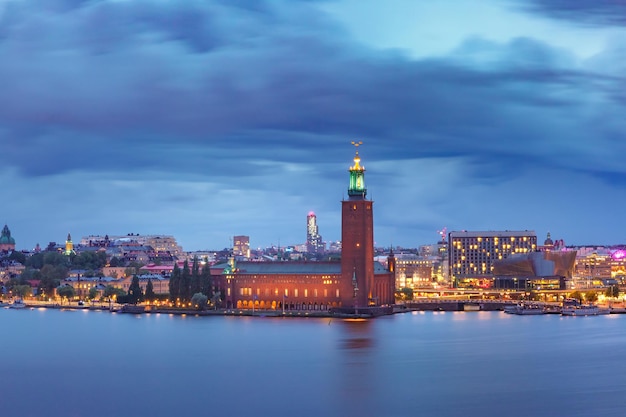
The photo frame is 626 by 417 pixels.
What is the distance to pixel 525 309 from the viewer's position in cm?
8544

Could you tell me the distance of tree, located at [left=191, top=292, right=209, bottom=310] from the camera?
257 feet

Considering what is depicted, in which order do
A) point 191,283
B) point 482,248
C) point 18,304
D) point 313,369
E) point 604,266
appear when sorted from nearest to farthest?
point 313,369 < point 191,283 < point 18,304 < point 482,248 < point 604,266

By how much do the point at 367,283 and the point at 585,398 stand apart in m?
37.9

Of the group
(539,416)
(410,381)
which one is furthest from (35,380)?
(539,416)

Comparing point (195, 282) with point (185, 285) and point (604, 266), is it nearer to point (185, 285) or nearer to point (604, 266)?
point (185, 285)

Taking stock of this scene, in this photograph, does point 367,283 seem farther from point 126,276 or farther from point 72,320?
point 126,276

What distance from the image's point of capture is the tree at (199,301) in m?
78.4

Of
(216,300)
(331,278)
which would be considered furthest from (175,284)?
(331,278)

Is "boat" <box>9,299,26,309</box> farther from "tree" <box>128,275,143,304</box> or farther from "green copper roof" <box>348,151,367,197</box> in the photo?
"green copper roof" <box>348,151,367,197</box>

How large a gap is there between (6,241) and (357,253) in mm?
105666

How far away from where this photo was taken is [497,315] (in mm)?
82750

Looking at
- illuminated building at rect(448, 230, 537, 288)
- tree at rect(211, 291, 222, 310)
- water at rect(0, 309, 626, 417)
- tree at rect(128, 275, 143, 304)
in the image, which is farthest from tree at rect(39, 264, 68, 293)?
illuminated building at rect(448, 230, 537, 288)

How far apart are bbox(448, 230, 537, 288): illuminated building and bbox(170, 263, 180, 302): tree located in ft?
201

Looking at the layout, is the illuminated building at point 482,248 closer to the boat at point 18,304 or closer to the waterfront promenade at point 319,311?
the waterfront promenade at point 319,311
